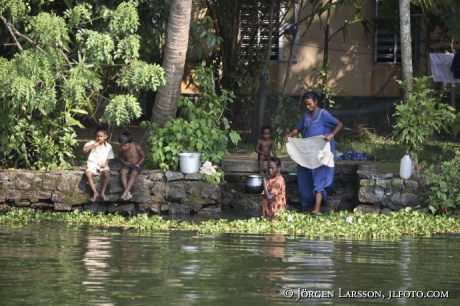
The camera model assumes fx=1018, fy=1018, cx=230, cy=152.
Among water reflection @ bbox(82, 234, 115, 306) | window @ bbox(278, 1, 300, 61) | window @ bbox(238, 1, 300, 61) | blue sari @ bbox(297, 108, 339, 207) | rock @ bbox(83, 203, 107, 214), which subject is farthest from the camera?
window @ bbox(278, 1, 300, 61)

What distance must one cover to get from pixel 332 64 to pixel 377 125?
5.62 feet

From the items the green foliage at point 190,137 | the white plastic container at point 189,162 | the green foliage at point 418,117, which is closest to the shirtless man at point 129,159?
the green foliage at point 190,137

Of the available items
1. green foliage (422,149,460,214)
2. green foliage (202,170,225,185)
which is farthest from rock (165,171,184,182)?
green foliage (422,149,460,214)

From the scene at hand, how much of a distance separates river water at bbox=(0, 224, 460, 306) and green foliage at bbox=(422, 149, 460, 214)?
68.4 inches

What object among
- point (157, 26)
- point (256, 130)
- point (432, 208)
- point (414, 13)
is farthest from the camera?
point (414, 13)

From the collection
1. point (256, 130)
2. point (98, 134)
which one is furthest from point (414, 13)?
point (98, 134)

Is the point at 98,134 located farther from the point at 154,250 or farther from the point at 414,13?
the point at 414,13

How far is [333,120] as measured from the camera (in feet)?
49.6

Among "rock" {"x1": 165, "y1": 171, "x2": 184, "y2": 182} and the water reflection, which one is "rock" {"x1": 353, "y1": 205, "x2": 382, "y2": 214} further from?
the water reflection

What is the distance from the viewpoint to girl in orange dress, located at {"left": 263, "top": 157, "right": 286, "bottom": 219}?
14.3m

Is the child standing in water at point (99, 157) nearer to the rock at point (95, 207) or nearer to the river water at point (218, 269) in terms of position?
the rock at point (95, 207)

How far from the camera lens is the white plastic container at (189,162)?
15.6 m

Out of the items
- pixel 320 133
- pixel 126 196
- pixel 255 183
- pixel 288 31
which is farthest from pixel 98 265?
pixel 288 31

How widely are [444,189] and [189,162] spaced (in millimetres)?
3853
